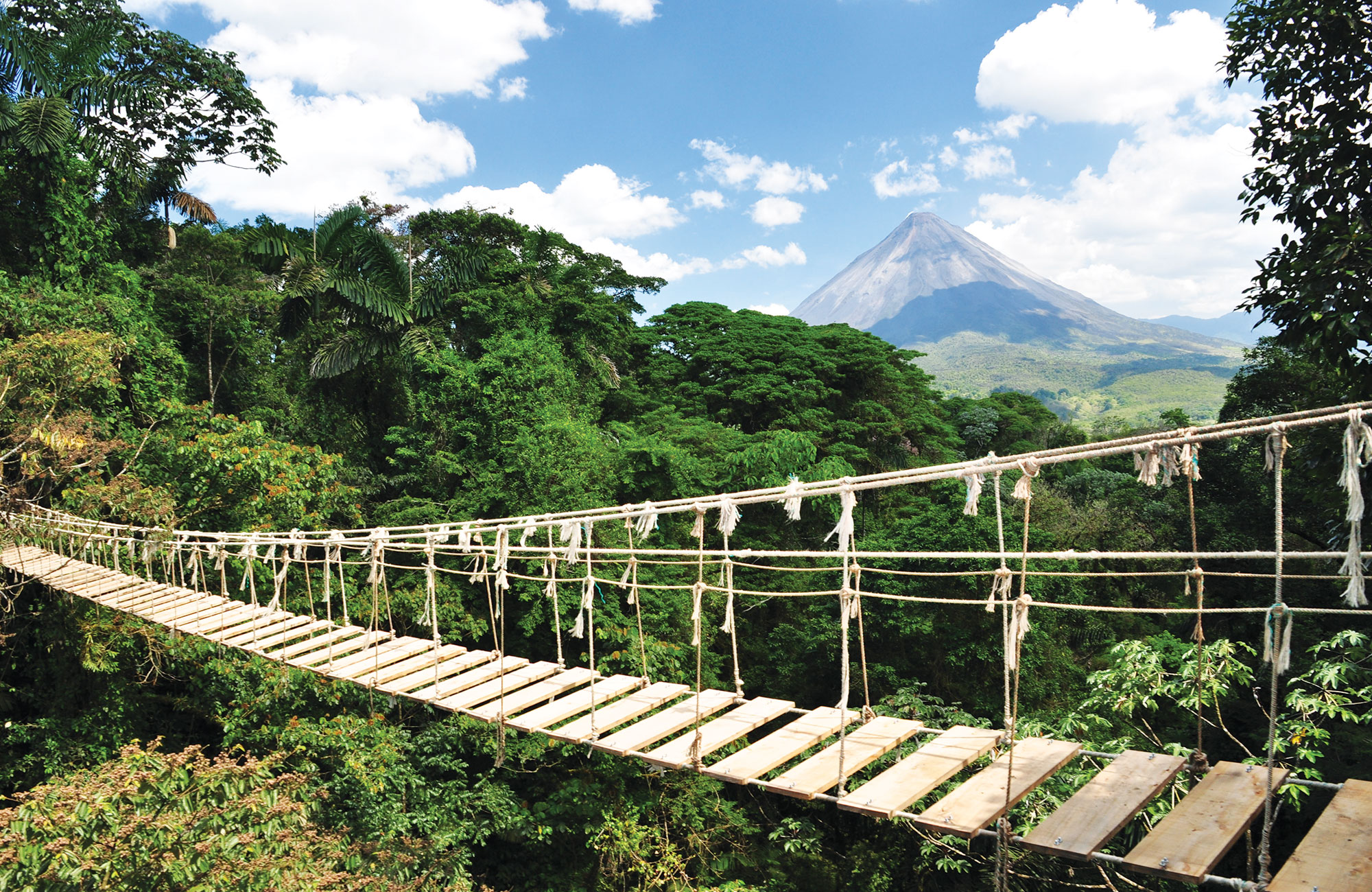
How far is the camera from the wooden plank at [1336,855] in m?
1.55

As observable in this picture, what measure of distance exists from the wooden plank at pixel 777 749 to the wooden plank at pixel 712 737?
7 centimetres

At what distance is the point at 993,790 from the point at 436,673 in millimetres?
2491

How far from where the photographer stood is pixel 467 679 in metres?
3.82

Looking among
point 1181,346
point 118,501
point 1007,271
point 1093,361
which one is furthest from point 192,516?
point 1007,271

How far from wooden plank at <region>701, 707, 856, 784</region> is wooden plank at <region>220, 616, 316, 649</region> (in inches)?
123

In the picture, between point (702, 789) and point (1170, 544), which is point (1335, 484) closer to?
point (702, 789)

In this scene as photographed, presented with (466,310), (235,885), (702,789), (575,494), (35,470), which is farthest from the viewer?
(466,310)

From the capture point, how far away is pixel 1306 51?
3.92m

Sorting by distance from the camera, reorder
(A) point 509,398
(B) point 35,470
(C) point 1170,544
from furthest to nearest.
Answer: (C) point 1170,544
(A) point 509,398
(B) point 35,470

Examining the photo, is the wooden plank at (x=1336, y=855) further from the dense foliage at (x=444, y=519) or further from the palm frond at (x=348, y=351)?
the palm frond at (x=348, y=351)

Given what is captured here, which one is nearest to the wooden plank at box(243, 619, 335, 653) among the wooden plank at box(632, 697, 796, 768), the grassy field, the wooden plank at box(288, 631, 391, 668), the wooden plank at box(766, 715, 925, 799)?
the wooden plank at box(288, 631, 391, 668)

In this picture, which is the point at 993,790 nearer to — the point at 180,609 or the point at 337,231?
the point at 180,609

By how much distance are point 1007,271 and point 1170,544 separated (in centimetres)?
14726

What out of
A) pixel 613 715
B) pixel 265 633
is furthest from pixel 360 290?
pixel 613 715
